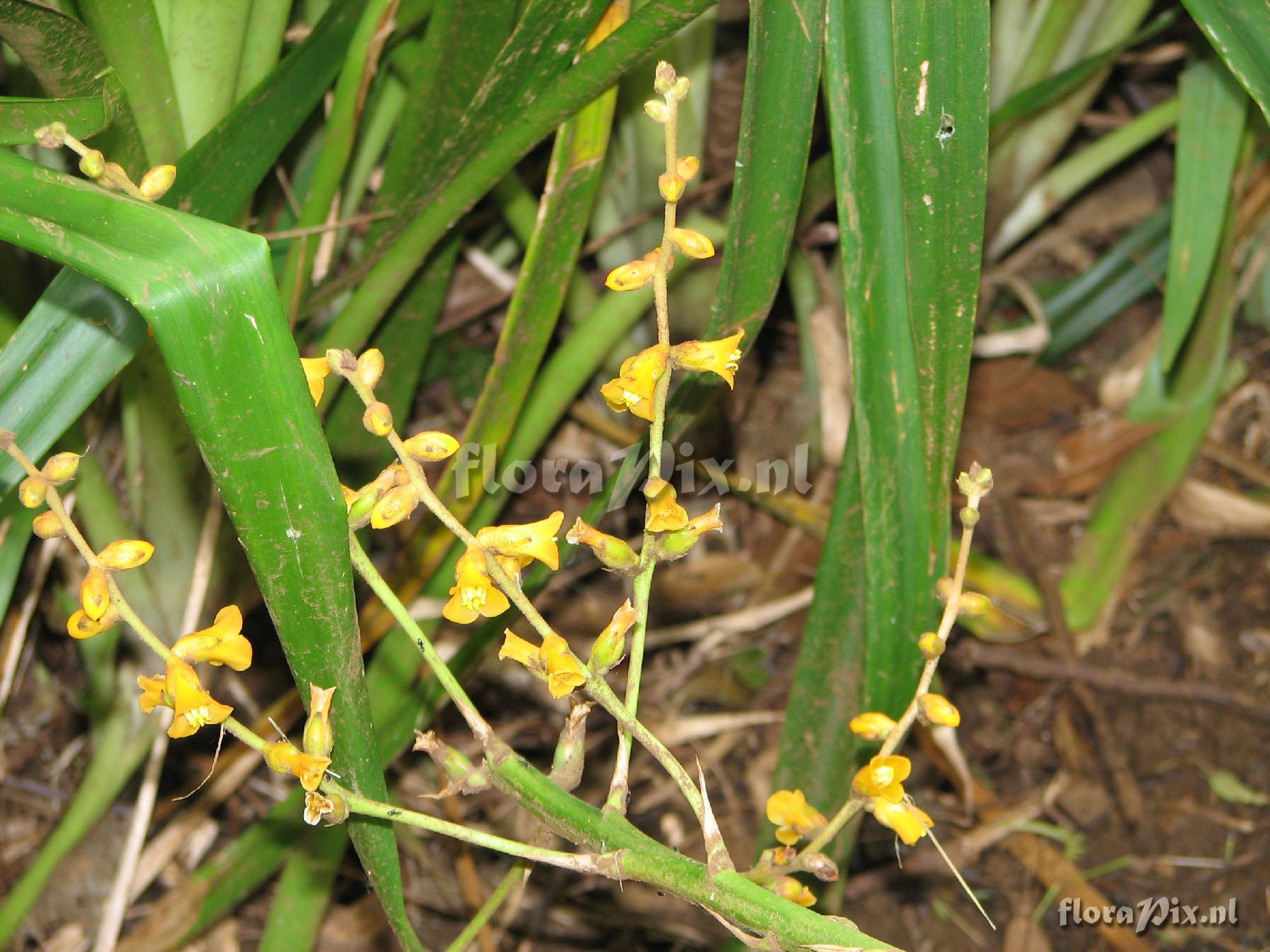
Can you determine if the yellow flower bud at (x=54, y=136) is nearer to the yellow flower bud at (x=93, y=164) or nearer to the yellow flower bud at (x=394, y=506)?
the yellow flower bud at (x=93, y=164)

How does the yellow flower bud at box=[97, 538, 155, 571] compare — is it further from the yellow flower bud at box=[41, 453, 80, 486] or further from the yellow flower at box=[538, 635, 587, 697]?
the yellow flower at box=[538, 635, 587, 697]

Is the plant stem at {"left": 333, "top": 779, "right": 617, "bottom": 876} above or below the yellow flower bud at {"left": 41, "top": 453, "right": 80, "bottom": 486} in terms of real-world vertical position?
below

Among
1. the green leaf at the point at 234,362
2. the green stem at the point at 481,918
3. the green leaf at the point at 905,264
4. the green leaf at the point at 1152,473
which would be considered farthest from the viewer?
the green leaf at the point at 1152,473

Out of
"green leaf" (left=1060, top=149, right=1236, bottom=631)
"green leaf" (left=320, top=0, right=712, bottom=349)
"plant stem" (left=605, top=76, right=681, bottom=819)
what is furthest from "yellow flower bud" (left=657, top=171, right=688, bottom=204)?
"green leaf" (left=1060, top=149, right=1236, bottom=631)

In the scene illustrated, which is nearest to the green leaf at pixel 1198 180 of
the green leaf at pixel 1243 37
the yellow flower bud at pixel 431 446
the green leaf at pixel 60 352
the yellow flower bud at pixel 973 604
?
the green leaf at pixel 1243 37

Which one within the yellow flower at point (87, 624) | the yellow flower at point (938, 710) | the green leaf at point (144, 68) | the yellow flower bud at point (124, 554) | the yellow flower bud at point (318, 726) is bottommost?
the yellow flower bud at point (318, 726)

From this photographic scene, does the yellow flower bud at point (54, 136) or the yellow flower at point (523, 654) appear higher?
the yellow flower bud at point (54, 136)
